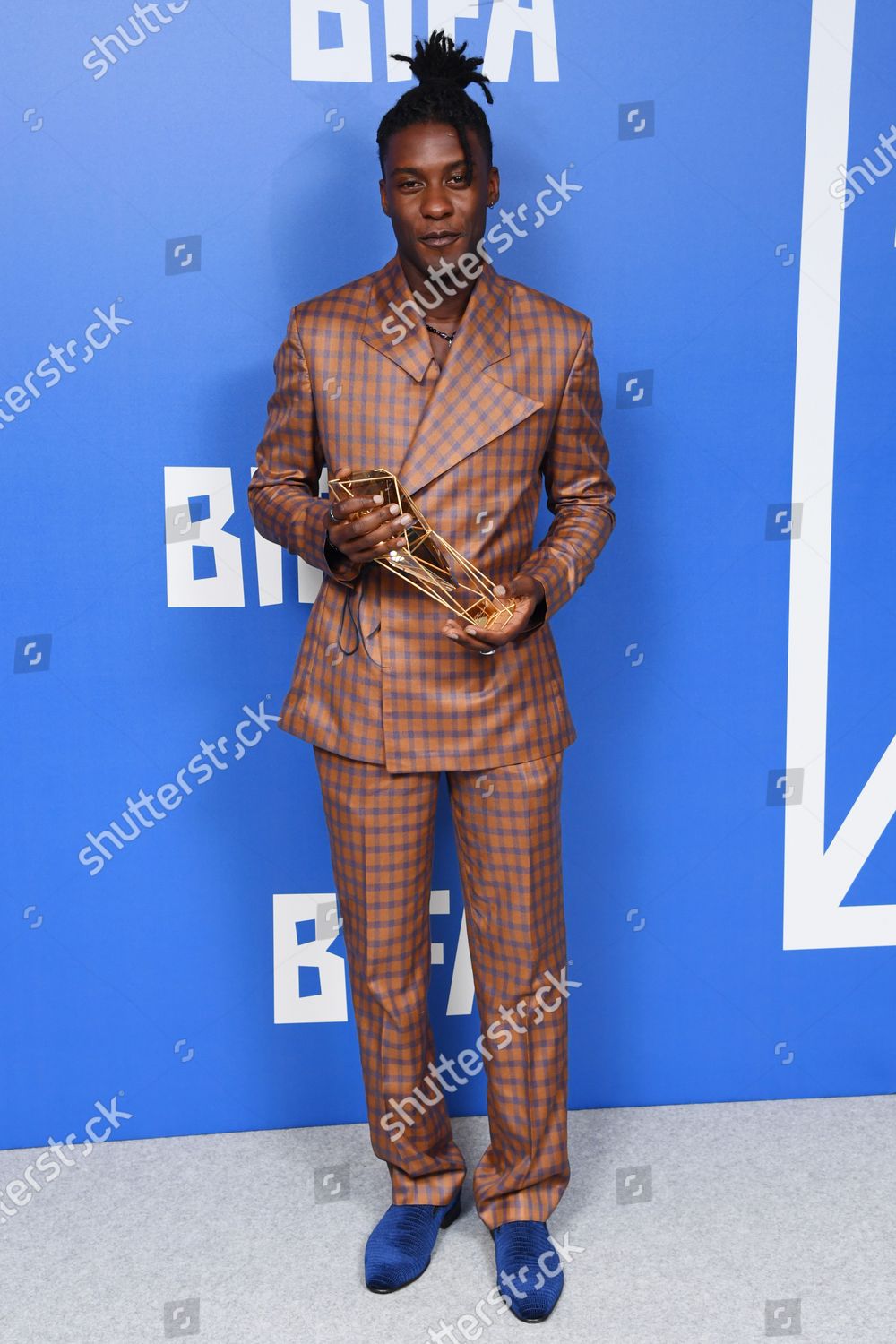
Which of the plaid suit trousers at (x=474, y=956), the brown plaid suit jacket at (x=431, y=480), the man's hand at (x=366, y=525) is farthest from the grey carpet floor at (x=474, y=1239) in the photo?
the man's hand at (x=366, y=525)

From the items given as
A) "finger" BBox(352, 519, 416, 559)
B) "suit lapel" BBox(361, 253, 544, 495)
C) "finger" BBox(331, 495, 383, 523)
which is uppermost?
"suit lapel" BBox(361, 253, 544, 495)

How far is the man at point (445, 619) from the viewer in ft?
5.07

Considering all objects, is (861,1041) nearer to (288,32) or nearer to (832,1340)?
(832,1340)

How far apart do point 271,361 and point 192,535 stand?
0.30 m

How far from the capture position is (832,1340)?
1.63 meters

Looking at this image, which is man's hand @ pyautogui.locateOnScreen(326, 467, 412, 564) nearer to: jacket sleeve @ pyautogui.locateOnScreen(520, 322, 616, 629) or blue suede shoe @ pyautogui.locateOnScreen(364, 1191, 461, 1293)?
jacket sleeve @ pyautogui.locateOnScreen(520, 322, 616, 629)

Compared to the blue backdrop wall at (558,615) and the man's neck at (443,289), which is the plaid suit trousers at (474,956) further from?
the man's neck at (443,289)

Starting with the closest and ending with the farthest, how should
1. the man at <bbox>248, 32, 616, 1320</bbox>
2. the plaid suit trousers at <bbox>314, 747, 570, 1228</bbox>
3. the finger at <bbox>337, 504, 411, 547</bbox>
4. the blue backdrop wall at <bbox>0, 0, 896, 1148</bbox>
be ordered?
the finger at <bbox>337, 504, 411, 547</bbox>, the man at <bbox>248, 32, 616, 1320</bbox>, the plaid suit trousers at <bbox>314, 747, 570, 1228</bbox>, the blue backdrop wall at <bbox>0, 0, 896, 1148</bbox>

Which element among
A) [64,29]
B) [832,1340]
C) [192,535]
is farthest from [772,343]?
[832,1340]

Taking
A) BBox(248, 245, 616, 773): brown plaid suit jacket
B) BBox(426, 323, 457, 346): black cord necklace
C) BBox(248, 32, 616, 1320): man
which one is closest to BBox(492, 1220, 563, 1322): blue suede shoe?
BBox(248, 32, 616, 1320): man

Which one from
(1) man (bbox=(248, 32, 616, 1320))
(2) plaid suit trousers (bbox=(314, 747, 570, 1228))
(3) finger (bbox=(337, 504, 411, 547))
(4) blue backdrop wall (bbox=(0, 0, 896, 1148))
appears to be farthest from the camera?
(4) blue backdrop wall (bbox=(0, 0, 896, 1148))

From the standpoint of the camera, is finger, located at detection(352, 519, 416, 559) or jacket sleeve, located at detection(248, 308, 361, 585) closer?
finger, located at detection(352, 519, 416, 559)

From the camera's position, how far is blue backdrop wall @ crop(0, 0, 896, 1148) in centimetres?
188

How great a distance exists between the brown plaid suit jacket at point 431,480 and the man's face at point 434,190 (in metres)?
0.08
